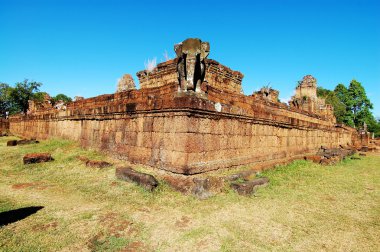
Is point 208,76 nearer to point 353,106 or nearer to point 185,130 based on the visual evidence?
point 185,130

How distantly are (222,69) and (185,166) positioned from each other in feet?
18.5

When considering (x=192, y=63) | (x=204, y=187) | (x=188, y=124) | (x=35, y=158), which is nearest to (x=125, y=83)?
(x=35, y=158)

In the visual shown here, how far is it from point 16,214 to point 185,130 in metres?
3.12

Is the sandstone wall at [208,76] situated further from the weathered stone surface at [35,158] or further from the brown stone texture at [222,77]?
the weathered stone surface at [35,158]

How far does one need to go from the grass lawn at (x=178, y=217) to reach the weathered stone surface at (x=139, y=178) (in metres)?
0.14

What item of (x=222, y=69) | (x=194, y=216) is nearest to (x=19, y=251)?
(x=194, y=216)

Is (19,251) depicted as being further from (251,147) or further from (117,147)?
(251,147)

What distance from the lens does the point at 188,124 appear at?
15.8ft

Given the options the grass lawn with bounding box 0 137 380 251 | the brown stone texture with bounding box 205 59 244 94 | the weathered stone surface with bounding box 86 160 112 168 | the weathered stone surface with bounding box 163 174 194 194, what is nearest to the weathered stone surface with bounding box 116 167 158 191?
the grass lawn with bounding box 0 137 380 251

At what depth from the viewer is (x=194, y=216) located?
3619mm

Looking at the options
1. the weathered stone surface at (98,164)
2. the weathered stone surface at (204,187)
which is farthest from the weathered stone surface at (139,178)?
the weathered stone surface at (98,164)

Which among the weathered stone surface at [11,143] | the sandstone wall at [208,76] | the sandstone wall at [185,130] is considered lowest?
the weathered stone surface at [11,143]

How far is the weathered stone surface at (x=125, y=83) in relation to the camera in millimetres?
9305

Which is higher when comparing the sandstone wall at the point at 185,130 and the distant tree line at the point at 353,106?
the distant tree line at the point at 353,106
